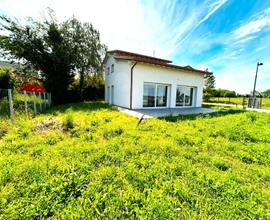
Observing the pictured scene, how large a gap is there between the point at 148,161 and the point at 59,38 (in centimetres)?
1659

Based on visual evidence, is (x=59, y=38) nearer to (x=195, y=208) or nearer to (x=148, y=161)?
(x=148, y=161)

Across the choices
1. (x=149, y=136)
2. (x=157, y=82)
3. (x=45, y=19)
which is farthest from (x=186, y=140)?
(x=45, y=19)

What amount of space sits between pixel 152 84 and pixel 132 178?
10057mm

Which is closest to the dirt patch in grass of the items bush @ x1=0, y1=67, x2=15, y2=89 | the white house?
the white house

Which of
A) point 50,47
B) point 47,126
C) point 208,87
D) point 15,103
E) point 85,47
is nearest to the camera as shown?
point 47,126

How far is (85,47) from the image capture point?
655 inches

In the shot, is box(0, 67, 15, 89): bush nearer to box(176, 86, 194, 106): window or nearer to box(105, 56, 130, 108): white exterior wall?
box(105, 56, 130, 108): white exterior wall

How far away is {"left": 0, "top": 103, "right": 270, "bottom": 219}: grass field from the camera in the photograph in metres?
2.10

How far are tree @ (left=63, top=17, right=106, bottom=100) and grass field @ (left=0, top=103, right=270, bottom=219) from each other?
44.8 feet

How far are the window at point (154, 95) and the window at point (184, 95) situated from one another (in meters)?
1.45

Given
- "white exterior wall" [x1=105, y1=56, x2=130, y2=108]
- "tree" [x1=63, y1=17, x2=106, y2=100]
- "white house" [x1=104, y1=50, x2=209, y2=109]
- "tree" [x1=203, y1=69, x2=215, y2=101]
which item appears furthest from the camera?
"tree" [x1=203, y1=69, x2=215, y2=101]

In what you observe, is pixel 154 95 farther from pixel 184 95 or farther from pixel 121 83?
pixel 184 95

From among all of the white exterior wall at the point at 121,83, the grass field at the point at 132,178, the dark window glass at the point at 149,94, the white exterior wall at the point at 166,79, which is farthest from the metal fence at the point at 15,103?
the dark window glass at the point at 149,94

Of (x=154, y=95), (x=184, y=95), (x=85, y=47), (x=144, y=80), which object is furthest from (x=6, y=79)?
(x=184, y=95)
